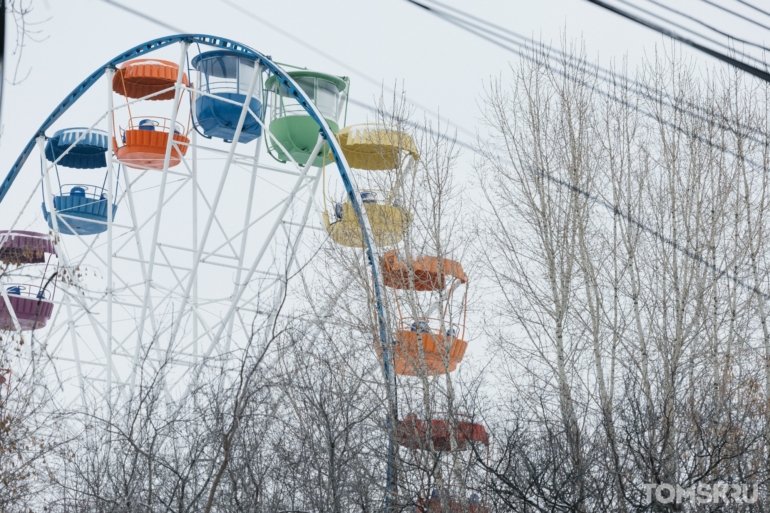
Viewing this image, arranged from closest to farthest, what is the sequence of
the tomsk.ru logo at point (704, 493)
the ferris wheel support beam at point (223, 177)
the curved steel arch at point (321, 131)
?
the tomsk.ru logo at point (704, 493) → the curved steel arch at point (321, 131) → the ferris wheel support beam at point (223, 177)

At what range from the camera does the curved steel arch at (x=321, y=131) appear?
40.7 ft

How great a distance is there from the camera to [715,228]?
14742 mm

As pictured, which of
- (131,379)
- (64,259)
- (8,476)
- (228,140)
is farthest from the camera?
(228,140)

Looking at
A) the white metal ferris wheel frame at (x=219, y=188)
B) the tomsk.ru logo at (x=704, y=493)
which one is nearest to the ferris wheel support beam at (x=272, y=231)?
the white metal ferris wheel frame at (x=219, y=188)

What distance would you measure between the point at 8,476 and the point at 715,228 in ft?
35.5

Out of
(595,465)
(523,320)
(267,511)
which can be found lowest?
(267,511)

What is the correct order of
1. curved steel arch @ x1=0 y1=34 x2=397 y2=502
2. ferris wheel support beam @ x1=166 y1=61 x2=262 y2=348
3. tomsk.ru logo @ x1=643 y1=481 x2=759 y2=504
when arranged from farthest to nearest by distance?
1. ferris wheel support beam @ x1=166 y1=61 x2=262 y2=348
2. curved steel arch @ x1=0 y1=34 x2=397 y2=502
3. tomsk.ru logo @ x1=643 y1=481 x2=759 y2=504

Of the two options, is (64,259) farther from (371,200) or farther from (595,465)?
(595,465)

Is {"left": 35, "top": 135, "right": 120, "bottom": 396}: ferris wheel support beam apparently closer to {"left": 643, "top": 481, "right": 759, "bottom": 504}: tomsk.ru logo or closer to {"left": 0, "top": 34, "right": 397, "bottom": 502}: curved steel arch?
{"left": 0, "top": 34, "right": 397, "bottom": 502}: curved steel arch

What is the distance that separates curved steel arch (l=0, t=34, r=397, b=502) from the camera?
12.4m

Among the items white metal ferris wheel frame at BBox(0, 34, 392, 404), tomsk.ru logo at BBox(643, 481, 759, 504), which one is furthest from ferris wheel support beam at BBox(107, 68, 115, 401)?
tomsk.ru logo at BBox(643, 481, 759, 504)

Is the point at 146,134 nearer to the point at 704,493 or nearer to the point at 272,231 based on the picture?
the point at 272,231

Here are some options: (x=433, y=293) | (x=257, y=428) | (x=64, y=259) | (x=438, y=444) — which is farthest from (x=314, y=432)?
(x=64, y=259)

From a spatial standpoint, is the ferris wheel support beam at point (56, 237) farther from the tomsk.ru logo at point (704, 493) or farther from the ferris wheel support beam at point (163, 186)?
the tomsk.ru logo at point (704, 493)
